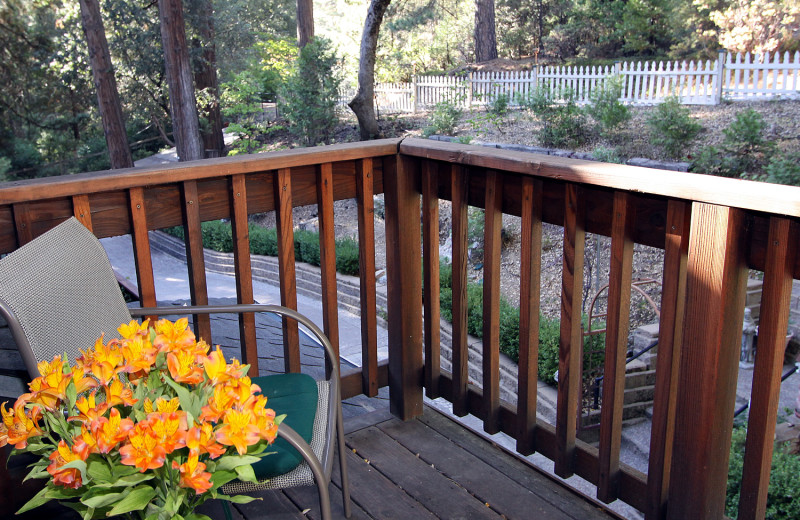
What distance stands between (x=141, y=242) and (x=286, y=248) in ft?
Result: 1.44

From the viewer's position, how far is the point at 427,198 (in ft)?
7.39

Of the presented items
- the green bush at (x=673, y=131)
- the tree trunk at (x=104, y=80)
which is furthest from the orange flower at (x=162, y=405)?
the tree trunk at (x=104, y=80)

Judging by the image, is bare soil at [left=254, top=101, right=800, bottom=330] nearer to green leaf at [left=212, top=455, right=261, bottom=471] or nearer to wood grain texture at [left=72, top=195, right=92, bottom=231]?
wood grain texture at [left=72, top=195, right=92, bottom=231]

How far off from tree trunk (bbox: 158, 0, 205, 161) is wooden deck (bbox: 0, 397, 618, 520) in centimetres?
1067

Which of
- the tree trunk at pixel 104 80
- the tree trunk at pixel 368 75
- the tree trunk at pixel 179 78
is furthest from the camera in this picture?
the tree trunk at pixel 104 80

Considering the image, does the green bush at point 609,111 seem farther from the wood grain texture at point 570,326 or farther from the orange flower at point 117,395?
the orange flower at point 117,395

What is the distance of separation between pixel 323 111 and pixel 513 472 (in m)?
11.6

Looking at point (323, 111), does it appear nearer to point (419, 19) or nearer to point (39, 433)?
point (419, 19)

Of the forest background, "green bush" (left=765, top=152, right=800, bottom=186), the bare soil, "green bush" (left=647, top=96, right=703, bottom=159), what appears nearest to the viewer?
"green bush" (left=765, top=152, right=800, bottom=186)

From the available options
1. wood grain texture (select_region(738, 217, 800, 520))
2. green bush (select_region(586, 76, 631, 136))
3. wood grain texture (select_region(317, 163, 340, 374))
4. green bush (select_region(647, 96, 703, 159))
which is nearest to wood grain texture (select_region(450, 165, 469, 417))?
wood grain texture (select_region(317, 163, 340, 374))

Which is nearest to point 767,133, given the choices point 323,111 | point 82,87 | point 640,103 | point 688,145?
point 688,145

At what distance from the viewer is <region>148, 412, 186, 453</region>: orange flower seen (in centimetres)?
96

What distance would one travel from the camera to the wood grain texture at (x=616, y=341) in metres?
1.62

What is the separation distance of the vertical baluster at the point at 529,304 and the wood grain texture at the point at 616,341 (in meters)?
0.21
